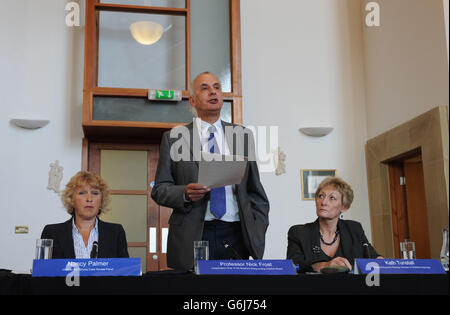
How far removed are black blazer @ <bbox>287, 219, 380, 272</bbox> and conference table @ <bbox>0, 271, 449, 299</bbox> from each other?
101cm

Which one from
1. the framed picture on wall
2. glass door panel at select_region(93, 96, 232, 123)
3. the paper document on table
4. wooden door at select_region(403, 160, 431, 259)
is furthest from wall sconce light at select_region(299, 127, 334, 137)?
the paper document on table

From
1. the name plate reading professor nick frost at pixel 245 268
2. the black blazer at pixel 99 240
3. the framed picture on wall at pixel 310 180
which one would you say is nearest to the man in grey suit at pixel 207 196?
the black blazer at pixel 99 240

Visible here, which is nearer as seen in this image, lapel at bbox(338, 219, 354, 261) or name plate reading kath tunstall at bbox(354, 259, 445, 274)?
name plate reading kath tunstall at bbox(354, 259, 445, 274)

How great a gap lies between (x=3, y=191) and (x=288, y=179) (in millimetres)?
2779

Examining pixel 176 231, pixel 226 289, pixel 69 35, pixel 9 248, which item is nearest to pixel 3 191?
pixel 9 248

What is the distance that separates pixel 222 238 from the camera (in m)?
2.35

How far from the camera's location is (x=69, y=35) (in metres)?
5.57

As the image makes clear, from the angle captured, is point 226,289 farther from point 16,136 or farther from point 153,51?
point 16,136

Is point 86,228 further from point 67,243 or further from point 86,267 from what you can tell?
point 86,267

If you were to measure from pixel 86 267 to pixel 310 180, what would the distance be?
170 inches

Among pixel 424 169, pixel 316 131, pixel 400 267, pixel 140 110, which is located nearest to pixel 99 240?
pixel 400 267

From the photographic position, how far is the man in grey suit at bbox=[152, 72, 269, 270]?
7.54 feet

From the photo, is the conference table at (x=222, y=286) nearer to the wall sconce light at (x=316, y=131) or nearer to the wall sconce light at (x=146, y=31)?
the wall sconce light at (x=146, y=31)

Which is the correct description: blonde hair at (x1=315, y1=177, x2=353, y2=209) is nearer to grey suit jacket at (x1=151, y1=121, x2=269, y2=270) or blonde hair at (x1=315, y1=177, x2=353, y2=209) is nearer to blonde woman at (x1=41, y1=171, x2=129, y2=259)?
grey suit jacket at (x1=151, y1=121, x2=269, y2=270)
